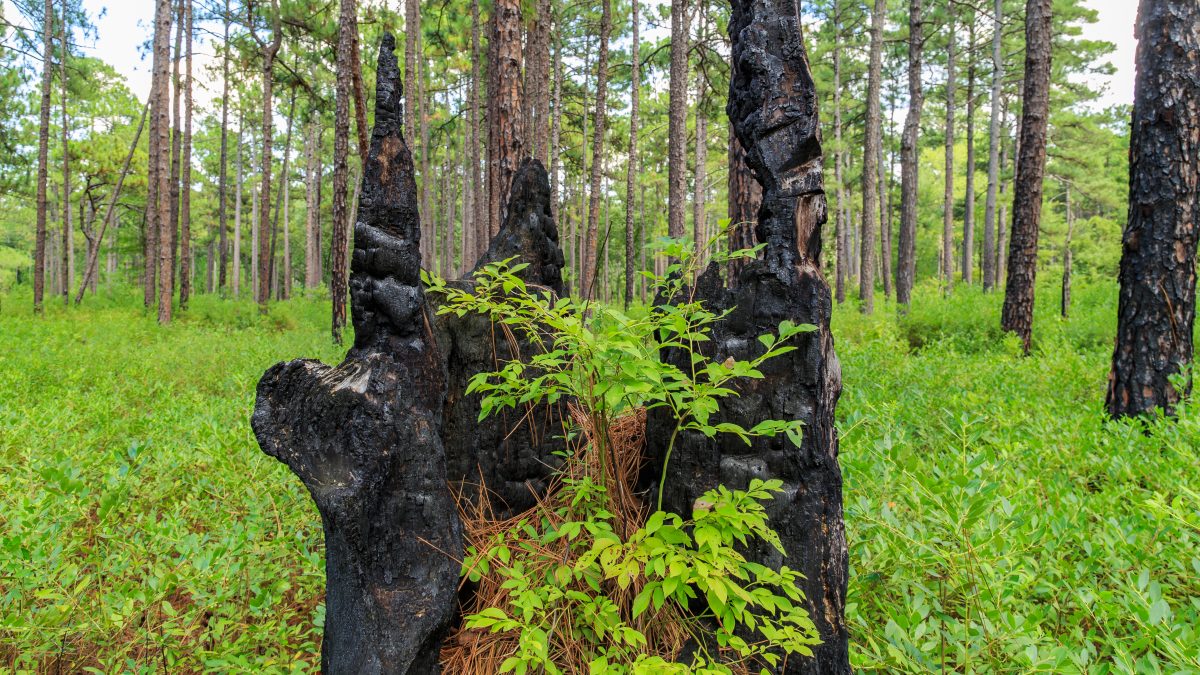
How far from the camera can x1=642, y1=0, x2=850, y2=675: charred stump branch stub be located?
1.89m

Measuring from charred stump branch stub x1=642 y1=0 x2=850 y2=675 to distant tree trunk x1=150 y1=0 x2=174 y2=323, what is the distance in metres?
14.7

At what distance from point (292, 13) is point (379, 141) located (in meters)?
14.2

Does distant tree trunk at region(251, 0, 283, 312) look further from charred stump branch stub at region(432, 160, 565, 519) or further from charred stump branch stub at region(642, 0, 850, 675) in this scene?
charred stump branch stub at region(642, 0, 850, 675)

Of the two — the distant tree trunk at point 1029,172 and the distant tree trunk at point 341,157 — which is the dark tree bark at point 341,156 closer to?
the distant tree trunk at point 341,157

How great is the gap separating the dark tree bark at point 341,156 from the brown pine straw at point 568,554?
8.89 meters

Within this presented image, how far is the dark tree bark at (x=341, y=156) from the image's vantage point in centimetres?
969

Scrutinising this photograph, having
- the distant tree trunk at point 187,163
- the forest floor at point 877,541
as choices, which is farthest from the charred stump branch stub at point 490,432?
the distant tree trunk at point 187,163

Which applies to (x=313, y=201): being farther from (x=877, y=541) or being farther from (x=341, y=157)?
(x=877, y=541)

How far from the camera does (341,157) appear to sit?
35.9ft

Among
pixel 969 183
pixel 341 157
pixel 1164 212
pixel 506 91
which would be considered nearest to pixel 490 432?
pixel 1164 212

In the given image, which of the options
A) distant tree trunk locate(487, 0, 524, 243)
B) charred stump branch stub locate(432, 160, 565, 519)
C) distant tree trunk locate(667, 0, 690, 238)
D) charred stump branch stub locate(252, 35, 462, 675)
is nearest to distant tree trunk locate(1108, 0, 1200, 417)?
charred stump branch stub locate(432, 160, 565, 519)

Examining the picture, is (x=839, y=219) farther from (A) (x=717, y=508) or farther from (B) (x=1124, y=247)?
(A) (x=717, y=508)

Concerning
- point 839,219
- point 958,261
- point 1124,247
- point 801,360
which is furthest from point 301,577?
point 958,261

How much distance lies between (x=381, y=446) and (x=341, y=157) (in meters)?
10.8
